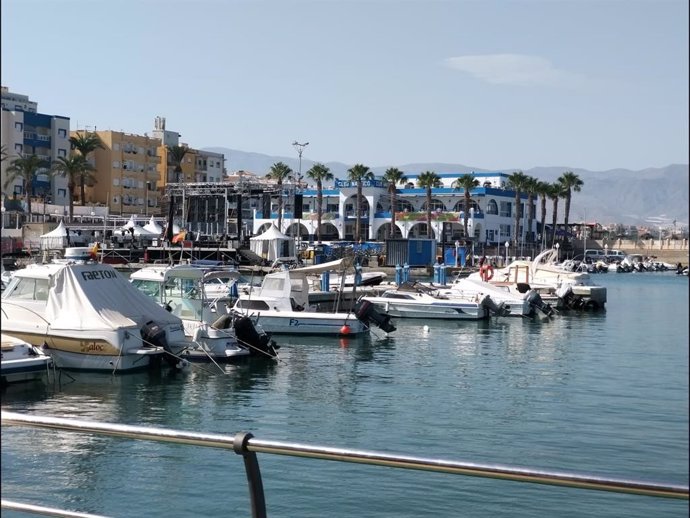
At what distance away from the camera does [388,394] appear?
25.7m

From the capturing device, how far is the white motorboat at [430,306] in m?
49.2

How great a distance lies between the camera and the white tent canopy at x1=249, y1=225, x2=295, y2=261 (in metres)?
83.4

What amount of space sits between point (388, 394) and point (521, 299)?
2863 centimetres

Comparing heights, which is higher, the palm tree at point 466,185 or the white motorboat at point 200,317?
the palm tree at point 466,185

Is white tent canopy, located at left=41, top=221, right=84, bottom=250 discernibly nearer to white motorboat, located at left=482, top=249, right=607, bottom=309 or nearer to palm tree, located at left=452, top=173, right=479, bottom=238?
white motorboat, located at left=482, top=249, right=607, bottom=309

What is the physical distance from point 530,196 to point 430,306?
6567cm

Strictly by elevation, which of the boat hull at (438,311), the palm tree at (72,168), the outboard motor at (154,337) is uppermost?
the palm tree at (72,168)

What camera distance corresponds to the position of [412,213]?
10981 centimetres

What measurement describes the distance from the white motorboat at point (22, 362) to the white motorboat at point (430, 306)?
26013mm

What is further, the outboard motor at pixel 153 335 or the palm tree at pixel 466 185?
the palm tree at pixel 466 185

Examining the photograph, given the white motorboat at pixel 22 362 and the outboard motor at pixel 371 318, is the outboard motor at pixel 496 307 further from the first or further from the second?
the white motorboat at pixel 22 362

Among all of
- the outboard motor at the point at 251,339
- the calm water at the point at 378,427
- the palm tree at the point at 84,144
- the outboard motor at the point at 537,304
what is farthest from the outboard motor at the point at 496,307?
the palm tree at the point at 84,144

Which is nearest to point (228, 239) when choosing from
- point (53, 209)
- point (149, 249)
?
point (149, 249)

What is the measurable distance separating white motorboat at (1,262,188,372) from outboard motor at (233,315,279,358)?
2916 mm
